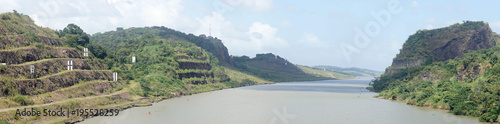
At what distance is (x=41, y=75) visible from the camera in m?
90.2

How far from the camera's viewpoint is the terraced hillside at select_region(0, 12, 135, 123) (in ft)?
247

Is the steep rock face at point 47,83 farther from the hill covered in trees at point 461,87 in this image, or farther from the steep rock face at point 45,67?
the hill covered in trees at point 461,87

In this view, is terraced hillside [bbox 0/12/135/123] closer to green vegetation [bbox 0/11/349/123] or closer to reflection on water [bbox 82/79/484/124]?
green vegetation [bbox 0/11/349/123]

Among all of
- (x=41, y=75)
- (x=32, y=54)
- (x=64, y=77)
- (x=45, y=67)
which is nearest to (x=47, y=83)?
(x=41, y=75)

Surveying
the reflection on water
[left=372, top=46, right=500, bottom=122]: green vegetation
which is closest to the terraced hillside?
the reflection on water

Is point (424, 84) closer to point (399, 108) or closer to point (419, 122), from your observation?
point (399, 108)

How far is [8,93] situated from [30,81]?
8003 millimetres

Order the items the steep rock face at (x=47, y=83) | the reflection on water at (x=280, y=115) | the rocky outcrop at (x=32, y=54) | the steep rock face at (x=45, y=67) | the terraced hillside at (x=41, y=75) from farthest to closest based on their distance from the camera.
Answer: the rocky outcrop at (x=32, y=54) → the reflection on water at (x=280, y=115) → the steep rock face at (x=45, y=67) → the steep rock face at (x=47, y=83) → the terraced hillside at (x=41, y=75)

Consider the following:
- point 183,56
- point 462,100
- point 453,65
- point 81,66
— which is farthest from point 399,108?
point 183,56

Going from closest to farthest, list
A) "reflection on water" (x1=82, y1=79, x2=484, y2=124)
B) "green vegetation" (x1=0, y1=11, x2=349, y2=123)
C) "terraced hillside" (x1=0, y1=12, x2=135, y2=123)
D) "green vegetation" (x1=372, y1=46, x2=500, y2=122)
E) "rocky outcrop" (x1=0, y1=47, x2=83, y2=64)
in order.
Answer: "terraced hillside" (x1=0, y1=12, x2=135, y2=123) → "green vegetation" (x1=0, y1=11, x2=349, y2=123) → "green vegetation" (x1=372, y1=46, x2=500, y2=122) → "reflection on water" (x1=82, y1=79, x2=484, y2=124) → "rocky outcrop" (x1=0, y1=47, x2=83, y2=64)

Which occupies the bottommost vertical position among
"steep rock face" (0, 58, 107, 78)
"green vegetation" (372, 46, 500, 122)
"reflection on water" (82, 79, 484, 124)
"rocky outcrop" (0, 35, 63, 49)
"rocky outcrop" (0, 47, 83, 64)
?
"reflection on water" (82, 79, 484, 124)

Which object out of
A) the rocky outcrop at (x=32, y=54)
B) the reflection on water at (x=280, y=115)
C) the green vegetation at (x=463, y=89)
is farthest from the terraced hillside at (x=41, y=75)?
the green vegetation at (x=463, y=89)

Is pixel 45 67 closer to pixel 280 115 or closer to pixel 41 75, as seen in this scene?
pixel 41 75

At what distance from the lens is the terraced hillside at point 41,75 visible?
75375 mm
